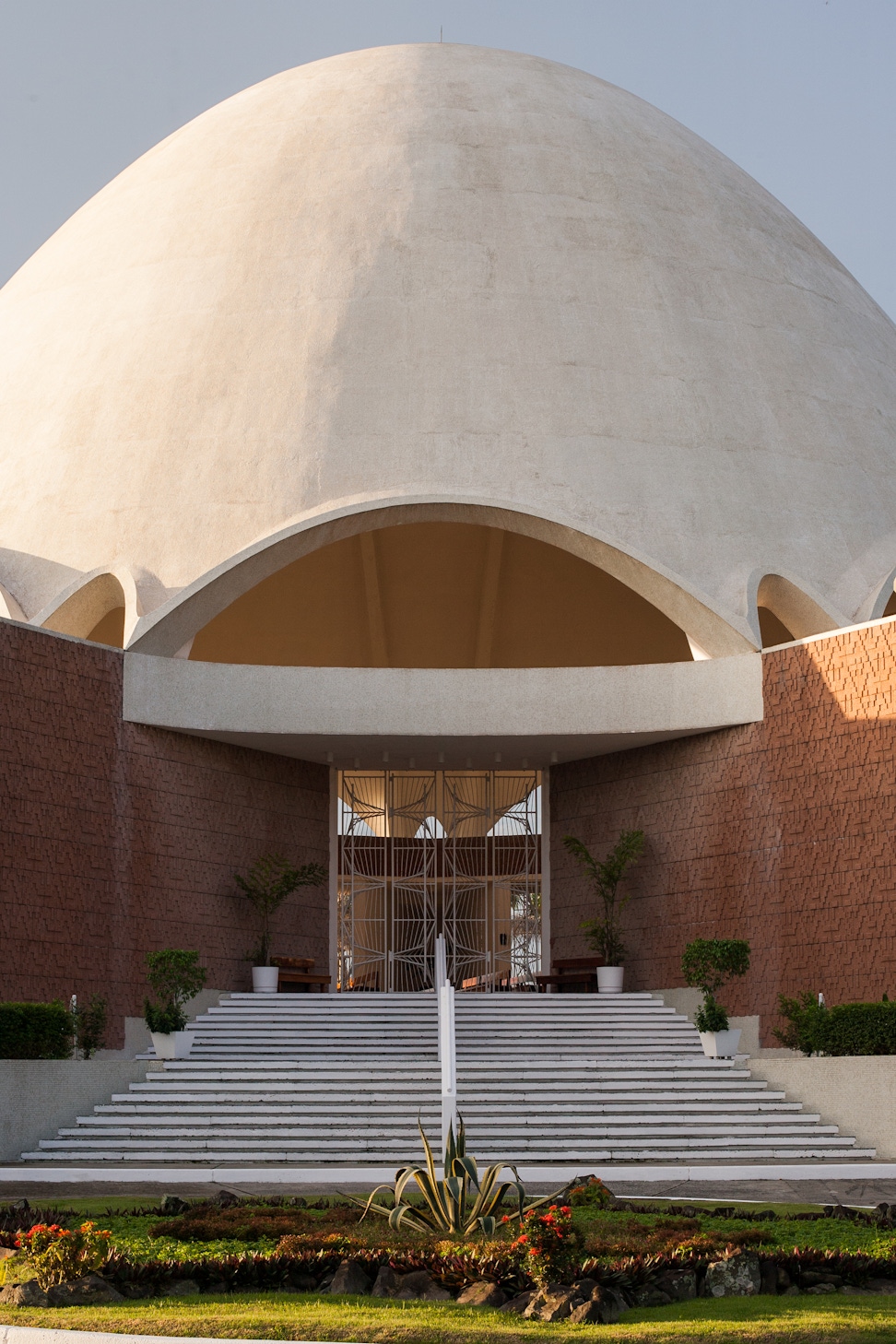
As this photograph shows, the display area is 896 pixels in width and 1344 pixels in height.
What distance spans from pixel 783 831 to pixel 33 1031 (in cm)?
701

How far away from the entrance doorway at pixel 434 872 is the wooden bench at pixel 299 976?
3.64 ft

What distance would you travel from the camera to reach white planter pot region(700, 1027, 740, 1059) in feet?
42.8

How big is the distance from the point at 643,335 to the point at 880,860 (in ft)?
21.8

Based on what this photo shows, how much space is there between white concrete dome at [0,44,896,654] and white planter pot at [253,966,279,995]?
346 cm

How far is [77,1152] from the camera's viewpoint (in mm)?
10453

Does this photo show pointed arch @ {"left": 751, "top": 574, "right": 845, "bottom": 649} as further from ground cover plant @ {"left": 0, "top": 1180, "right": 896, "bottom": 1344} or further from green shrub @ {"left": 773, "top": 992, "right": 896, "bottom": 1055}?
ground cover plant @ {"left": 0, "top": 1180, "right": 896, "bottom": 1344}

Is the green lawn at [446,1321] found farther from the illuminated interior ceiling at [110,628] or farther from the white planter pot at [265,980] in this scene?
the illuminated interior ceiling at [110,628]

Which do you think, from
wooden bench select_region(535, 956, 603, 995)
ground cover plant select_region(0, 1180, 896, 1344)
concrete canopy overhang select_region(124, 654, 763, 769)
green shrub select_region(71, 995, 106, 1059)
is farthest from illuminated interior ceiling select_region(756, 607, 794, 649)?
ground cover plant select_region(0, 1180, 896, 1344)

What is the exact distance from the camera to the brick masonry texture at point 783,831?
1341cm

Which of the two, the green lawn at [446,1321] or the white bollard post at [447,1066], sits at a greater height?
the white bollard post at [447,1066]

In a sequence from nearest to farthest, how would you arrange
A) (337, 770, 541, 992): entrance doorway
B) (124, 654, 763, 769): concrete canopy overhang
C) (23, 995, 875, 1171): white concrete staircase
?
(23, 995, 875, 1171): white concrete staircase < (124, 654, 763, 769): concrete canopy overhang < (337, 770, 541, 992): entrance doorway

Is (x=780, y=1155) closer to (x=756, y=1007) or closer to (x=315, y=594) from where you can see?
(x=756, y=1007)

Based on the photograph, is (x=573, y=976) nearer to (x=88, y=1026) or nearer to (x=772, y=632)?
(x=772, y=632)

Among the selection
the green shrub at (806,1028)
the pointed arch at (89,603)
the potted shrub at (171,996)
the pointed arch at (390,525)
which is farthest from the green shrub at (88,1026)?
the green shrub at (806,1028)
